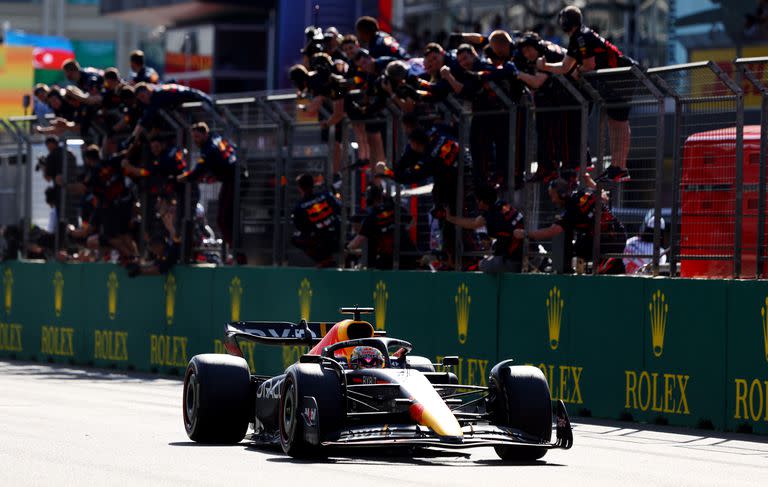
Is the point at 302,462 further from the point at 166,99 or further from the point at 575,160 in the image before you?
the point at 166,99

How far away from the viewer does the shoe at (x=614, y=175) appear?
15.1 m

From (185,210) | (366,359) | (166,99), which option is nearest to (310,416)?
(366,359)

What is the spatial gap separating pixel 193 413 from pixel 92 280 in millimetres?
10931

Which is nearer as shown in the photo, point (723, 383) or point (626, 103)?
point (723, 383)

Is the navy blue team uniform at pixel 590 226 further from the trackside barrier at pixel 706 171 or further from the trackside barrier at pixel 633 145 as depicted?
the trackside barrier at pixel 706 171

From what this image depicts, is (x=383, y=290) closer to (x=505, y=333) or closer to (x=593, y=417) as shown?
(x=505, y=333)

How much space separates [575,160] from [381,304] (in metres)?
3.02

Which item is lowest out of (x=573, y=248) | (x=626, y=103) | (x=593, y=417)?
(x=593, y=417)

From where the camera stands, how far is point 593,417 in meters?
15.1

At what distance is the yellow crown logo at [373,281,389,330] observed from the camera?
17.7 metres

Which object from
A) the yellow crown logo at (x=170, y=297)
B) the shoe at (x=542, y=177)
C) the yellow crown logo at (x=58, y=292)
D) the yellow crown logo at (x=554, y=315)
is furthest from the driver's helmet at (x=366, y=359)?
the yellow crown logo at (x=58, y=292)

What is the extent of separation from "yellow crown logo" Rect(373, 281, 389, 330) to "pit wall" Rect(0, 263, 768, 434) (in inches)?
0.4

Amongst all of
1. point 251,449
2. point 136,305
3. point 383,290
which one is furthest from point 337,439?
point 136,305

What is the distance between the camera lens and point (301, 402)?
10.6 m
